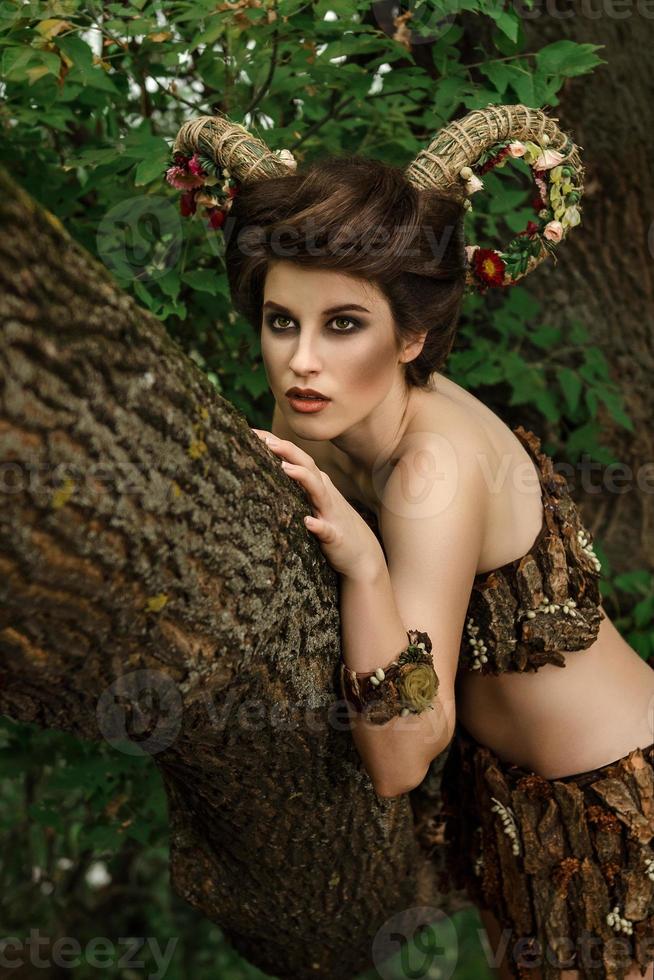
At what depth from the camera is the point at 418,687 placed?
1616mm

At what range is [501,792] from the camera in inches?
89.3

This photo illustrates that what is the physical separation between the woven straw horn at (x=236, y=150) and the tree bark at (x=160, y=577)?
777 mm

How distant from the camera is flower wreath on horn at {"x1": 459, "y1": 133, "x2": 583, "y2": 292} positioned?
6.65 ft

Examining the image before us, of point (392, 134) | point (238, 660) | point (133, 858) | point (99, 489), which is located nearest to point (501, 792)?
point (238, 660)

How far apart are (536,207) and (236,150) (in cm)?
71

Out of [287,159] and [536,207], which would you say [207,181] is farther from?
[536,207]

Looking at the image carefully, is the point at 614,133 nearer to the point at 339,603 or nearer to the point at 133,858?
the point at 339,603

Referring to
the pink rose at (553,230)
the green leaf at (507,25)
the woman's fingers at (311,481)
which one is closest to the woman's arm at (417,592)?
the woman's fingers at (311,481)

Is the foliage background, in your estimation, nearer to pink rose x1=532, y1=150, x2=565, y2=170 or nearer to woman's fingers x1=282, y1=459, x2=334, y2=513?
pink rose x1=532, y1=150, x2=565, y2=170

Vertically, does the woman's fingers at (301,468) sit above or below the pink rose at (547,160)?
below

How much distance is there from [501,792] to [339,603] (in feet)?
2.89

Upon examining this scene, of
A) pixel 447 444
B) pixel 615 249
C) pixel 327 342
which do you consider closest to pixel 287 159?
pixel 327 342

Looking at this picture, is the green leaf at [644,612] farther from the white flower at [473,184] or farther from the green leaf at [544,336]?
the white flower at [473,184]

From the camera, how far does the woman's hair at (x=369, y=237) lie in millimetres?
1772
